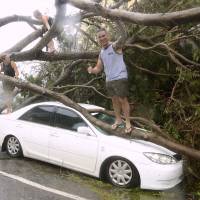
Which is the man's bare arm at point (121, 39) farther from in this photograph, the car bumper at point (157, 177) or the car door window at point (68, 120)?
the car bumper at point (157, 177)

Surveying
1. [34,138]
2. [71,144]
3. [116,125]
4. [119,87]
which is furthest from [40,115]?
[119,87]

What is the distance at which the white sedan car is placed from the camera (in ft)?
24.1

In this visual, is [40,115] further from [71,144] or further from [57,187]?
[57,187]

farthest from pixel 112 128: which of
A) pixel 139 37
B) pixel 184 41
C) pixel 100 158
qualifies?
pixel 184 41

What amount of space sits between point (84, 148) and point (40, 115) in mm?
1526

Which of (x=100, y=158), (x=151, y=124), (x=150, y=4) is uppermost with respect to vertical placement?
(x=150, y=4)

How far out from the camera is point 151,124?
26.0 ft

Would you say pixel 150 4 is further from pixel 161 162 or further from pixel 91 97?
pixel 161 162

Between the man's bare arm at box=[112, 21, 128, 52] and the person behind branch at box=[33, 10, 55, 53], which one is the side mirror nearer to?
the man's bare arm at box=[112, 21, 128, 52]

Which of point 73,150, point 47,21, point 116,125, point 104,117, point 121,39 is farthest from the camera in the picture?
point 47,21

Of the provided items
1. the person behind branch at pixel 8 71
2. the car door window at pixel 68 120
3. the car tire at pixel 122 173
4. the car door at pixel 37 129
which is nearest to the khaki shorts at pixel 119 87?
the car tire at pixel 122 173

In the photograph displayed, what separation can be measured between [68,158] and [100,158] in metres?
0.73

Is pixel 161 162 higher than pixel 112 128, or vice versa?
pixel 112 128

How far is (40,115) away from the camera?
881 cm
